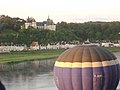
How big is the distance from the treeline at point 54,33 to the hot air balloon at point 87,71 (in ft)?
147

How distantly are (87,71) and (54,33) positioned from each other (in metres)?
57.0

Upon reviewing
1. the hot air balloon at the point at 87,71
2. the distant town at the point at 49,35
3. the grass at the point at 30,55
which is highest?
the hot air balloon at the point at 87,71

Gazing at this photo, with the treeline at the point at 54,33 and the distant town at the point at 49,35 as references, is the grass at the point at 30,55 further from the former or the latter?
the treeline at the point at 54,33

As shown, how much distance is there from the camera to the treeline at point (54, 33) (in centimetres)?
6276

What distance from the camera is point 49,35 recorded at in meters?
69.9

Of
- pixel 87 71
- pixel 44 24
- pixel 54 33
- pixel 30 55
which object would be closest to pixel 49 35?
pixel 54 33

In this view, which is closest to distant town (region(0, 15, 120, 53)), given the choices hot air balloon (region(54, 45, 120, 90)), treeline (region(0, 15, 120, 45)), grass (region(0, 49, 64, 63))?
treeline (region(0, 15, 120, 45))

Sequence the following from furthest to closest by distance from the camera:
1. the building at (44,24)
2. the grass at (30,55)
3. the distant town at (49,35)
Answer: the building at (44,24), the distant town at (49,35), the grass at (30,55)

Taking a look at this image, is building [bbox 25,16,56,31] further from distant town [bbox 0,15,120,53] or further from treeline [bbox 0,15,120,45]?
treeline [bbox 0,15,120,45]

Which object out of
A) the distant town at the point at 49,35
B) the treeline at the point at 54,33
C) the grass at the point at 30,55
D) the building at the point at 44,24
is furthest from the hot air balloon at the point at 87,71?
the building at the point at 44,24

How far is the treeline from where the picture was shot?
206 ft

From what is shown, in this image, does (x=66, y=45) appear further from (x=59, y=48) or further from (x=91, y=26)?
(x=91, y=26)

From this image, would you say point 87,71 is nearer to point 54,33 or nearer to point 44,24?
point 54,33

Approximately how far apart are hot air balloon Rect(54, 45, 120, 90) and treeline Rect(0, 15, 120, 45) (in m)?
44.9
